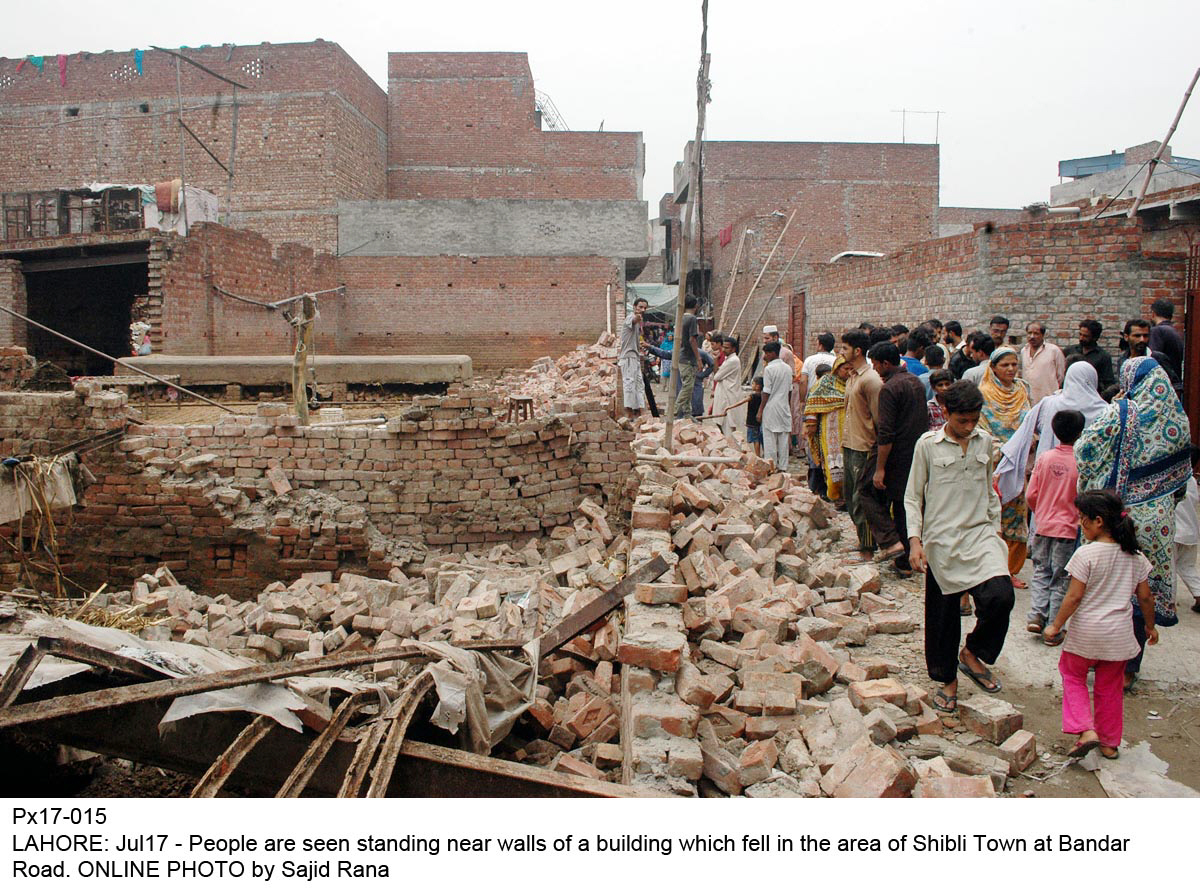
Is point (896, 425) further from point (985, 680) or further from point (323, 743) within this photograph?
point (323, 743)

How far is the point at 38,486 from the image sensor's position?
5.62 metres

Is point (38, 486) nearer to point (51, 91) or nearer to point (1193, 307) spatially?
point (1193, 307)

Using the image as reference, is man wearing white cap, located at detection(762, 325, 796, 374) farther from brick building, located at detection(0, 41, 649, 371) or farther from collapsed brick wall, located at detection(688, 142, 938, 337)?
collapsed brick wall, located at detection(688, 142, 938, 337)

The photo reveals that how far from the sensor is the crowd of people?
3156mm

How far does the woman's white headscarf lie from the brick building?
13.1m

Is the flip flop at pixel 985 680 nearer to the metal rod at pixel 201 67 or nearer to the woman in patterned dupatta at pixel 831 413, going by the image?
the woman in patterned dupatta at pixel 831 413

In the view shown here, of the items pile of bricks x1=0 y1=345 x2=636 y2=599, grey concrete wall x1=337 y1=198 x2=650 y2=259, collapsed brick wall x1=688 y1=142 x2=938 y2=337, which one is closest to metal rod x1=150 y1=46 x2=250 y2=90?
grey concrete wall x1=337 y1=198 x2=650 y2=259

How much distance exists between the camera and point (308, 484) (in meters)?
7.16

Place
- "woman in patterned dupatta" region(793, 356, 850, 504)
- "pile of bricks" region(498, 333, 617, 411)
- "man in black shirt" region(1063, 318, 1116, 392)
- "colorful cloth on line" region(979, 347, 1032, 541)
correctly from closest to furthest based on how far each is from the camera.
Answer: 1. "colorful cloth on line" region(979, 347, 1032, 541)
2. "man in black shirt" region(1063, 318, 1116, 392)
3. "woman in patterned dupatta" region(793, 356, 850, 504)
4. "pile of bricks" region(498, 333, 617, 411)

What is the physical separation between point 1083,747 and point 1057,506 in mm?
1251

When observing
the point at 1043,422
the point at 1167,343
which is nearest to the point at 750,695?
the point at 1043,422

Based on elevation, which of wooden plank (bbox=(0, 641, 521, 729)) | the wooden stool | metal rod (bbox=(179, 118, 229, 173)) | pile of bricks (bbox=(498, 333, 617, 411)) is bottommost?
wooden plank (bbox=(0, 641, 521, 729))

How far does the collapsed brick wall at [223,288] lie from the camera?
543 inches

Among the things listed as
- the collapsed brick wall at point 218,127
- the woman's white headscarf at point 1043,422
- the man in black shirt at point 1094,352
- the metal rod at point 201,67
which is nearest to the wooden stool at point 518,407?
the woman's white headscarf at point 1043,422
